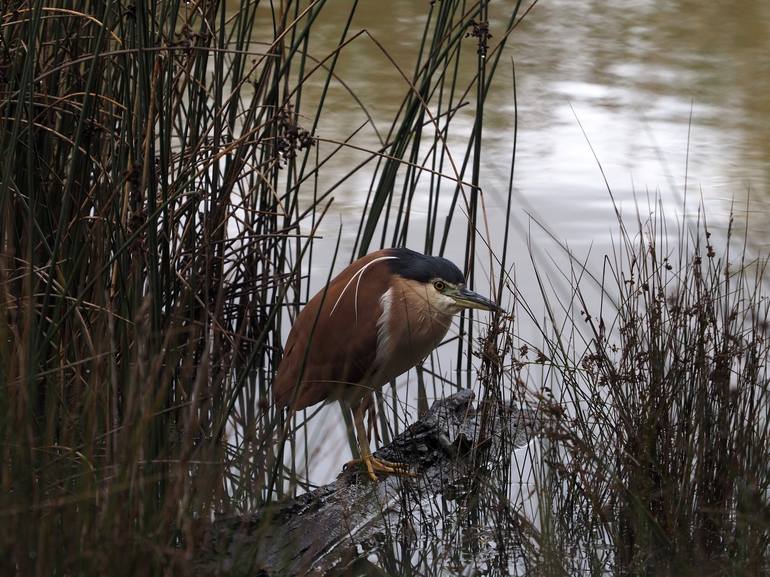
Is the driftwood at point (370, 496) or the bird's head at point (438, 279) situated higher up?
the bird's head at point (438, 279)

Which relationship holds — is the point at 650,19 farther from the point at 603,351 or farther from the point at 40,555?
the point at 40,555

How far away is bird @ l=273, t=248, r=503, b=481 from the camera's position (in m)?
2.77

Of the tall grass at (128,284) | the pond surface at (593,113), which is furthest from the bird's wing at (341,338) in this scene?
the pond surface at (593,113)

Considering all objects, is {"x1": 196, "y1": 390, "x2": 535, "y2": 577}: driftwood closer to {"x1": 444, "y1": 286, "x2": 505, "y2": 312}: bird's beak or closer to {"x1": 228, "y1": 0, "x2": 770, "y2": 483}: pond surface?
{"x1": 444, "y1": 286, "x2": 505, "y2": 312}: bird's beak

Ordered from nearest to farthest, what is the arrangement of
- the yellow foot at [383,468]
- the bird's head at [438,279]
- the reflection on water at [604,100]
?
1. the yellow foot at [383,468]
2. the bird's head at [438,279]
3. the reflection on water at [604,100]

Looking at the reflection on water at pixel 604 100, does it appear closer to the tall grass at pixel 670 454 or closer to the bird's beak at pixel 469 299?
the bird's beak at pixel 469 299

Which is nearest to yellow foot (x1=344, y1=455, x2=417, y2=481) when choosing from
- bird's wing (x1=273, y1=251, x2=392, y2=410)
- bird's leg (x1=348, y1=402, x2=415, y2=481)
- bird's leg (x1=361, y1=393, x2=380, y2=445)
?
bird's leg (x1=348, y1=402, x2=415, y2=481)

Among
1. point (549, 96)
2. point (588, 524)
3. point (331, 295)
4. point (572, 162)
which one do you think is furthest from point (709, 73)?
point (588, 524)

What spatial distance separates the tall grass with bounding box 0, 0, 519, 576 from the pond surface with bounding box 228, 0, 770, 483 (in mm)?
1311

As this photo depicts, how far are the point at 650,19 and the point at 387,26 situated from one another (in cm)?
181

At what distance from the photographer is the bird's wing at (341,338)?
2787 mm

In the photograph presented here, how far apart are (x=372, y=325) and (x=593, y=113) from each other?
3.63m

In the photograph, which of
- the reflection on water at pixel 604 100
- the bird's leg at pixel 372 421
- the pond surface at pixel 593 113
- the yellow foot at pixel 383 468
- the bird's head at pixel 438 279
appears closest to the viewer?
the yellow foot at pixel 383 468

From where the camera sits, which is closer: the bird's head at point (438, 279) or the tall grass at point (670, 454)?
the tall grass at point (670, 454)
